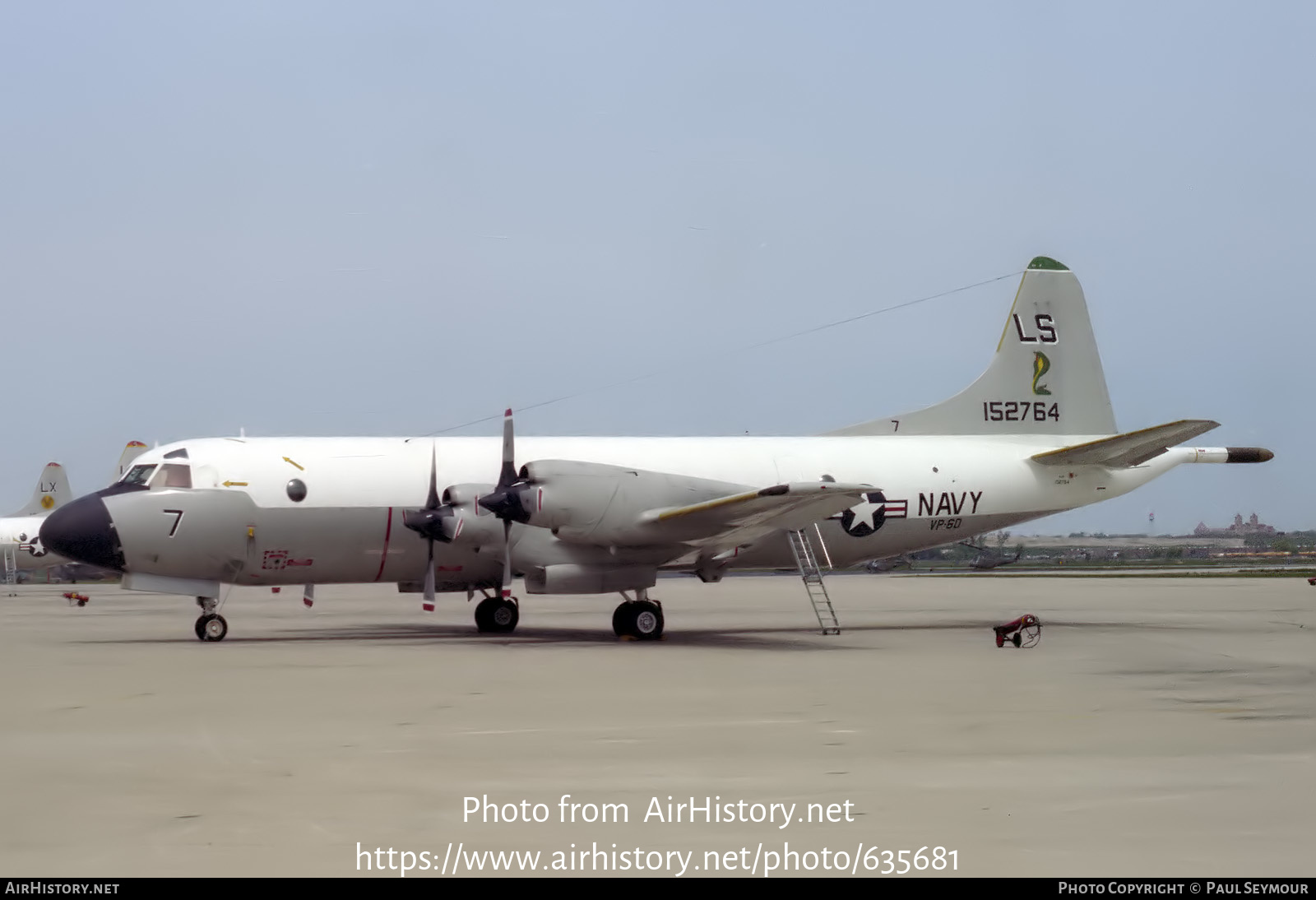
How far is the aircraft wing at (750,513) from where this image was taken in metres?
19.7

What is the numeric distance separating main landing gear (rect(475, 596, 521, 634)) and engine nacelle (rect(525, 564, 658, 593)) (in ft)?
6.66

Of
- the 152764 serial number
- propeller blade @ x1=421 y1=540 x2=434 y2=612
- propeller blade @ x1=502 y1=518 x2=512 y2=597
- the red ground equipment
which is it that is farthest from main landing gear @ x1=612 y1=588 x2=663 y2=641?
the 152764 serial number

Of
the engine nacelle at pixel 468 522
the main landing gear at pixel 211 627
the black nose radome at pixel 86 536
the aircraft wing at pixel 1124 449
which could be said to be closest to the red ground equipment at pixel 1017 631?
the aircraft wing at pixel 1124 449

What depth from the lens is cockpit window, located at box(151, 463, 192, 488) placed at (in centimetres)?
2156

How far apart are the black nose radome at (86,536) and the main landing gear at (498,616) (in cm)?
640

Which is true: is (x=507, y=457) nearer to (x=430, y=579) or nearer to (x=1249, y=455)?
(x=430, y=579)

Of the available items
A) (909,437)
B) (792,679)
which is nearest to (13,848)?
(792,679)

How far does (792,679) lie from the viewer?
15.3 metres

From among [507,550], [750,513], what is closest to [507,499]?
[507,550]

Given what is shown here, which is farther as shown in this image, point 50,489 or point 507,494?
point 50,489

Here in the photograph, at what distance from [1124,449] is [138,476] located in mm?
17874

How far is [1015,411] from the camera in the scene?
26625 mm

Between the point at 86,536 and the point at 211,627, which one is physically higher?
the point at 86,536

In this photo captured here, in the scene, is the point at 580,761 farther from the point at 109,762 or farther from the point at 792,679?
the point at 792,679
